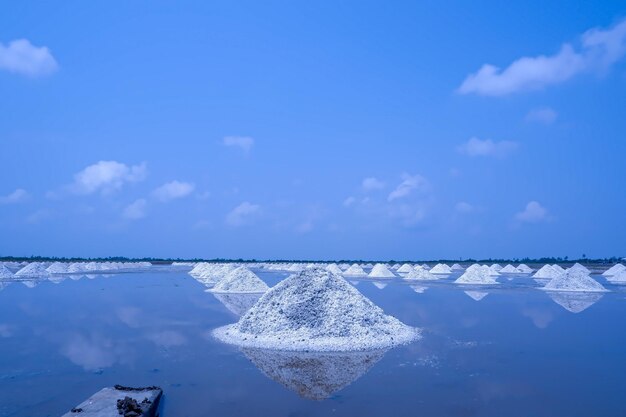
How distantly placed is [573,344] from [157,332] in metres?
10.7

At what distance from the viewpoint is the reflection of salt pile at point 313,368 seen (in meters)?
7.54

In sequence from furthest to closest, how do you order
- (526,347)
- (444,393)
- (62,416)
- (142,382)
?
(526,347)
(142,382)
(444,393)
(62,416)

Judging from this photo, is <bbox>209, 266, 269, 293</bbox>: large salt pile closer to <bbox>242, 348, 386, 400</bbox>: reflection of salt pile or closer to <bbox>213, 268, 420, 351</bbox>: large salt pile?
<bbox>213, 268, 420, 351</bbox>: large salt pile

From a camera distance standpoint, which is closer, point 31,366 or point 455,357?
A: point 31,366

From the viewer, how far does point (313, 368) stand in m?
8.83

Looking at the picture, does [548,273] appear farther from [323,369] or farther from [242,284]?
[323,369]

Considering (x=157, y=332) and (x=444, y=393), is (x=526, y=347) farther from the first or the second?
(x=157, y=332)

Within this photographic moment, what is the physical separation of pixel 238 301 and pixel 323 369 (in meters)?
11.8

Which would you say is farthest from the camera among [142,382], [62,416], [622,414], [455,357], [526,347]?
[526,347]

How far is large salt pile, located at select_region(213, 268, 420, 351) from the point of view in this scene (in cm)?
1095

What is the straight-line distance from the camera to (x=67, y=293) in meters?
24.3

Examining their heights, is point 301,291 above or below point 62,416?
above

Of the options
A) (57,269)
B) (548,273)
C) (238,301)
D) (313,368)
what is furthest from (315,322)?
(57,269)

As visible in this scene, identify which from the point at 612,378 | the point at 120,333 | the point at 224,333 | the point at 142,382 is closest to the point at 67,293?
the point at 120,333
